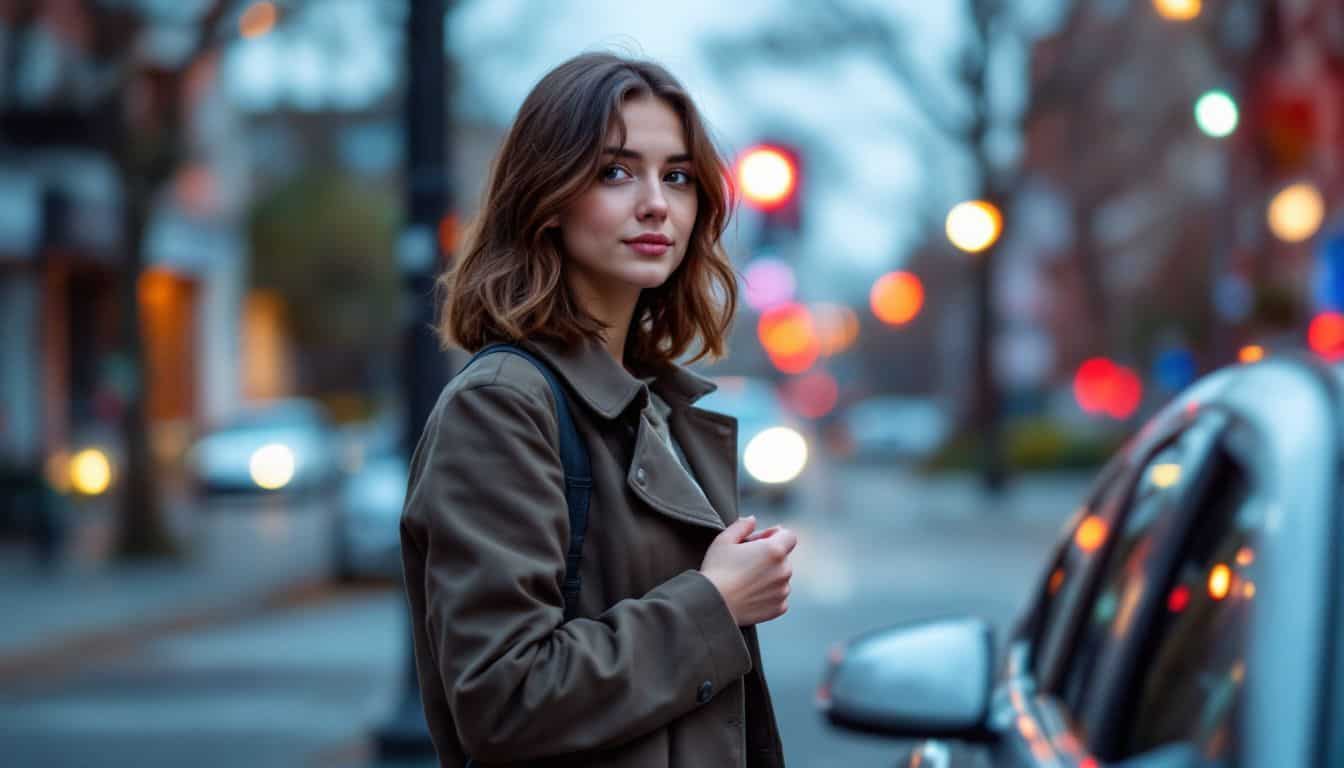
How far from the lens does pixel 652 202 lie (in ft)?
7.11

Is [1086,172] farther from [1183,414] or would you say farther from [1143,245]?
[1183,414]

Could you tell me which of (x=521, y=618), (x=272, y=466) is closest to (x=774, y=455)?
(x=272, y=466)

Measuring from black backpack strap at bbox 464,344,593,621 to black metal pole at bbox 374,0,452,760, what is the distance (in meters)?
5.59

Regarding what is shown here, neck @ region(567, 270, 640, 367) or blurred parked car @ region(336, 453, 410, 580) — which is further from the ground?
neck @ region(567, 270, 640, 367)

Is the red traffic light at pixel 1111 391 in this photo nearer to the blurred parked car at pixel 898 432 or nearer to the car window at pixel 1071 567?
the blurred parked car at pixel 898 432

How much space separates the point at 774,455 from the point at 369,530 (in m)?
A: 9.17

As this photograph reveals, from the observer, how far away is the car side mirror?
2686mm

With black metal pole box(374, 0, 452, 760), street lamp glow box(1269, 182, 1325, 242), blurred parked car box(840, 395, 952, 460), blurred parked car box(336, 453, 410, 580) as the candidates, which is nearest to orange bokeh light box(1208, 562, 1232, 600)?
black metal pole box(374, 0, 452, 760)

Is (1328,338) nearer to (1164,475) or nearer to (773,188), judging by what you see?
(1164,475)

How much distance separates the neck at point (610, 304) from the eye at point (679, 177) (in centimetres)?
14

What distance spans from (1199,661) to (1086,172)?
37182 millimetres

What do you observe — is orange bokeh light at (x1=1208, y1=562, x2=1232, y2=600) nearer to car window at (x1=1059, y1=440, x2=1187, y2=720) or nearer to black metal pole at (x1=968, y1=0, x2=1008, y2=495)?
car window at (x1=1059, y1=440, x2=1187, y2=720)

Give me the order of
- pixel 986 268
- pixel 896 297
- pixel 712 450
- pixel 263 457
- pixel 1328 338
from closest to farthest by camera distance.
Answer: pixel 712 450 → pixel 1328 338 → pixel 896 297 → pixel 986 268 → pixel 263 457

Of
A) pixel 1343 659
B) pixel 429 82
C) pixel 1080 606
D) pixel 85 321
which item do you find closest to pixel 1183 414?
pixel 1080 606
